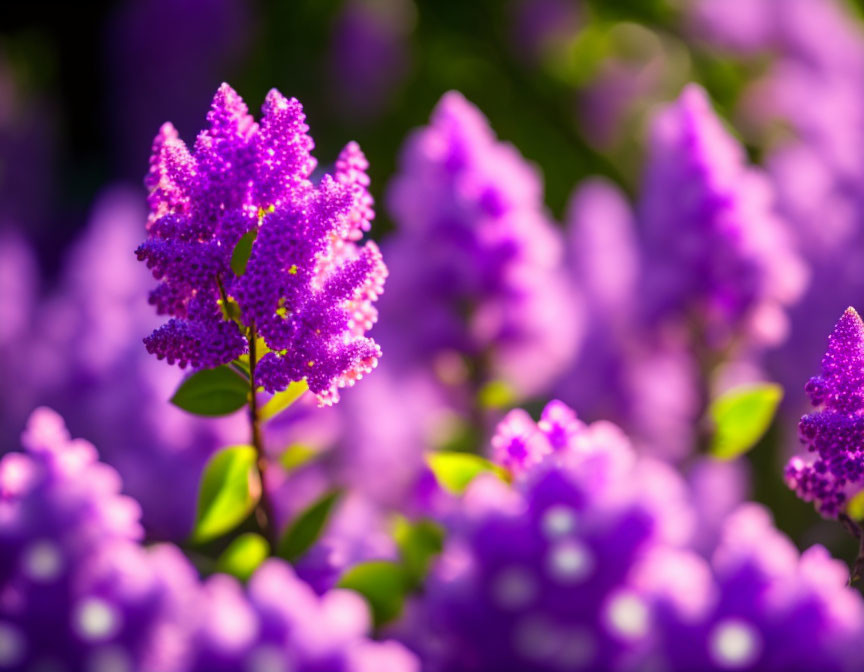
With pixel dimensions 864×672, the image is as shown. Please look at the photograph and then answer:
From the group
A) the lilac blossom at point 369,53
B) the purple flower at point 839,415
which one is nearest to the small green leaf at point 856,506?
the purple flower at point 839,415

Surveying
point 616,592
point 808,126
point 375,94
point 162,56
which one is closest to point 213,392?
point 616,592

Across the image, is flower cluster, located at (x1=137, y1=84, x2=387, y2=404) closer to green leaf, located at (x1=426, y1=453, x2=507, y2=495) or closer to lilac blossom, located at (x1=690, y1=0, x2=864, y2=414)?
green leaf, located at (x1=426, y1=453, x2=507, y2=495)

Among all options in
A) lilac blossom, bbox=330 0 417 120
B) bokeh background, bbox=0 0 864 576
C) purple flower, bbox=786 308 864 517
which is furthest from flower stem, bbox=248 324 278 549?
lilac blossom, bbox=330 0 417 120

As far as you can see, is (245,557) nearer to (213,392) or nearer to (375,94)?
(213,392)

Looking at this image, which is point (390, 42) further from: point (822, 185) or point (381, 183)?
point (822, 185)

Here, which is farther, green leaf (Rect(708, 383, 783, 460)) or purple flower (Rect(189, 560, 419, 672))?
green leaf (Rect(708, 383, 783, 460))
